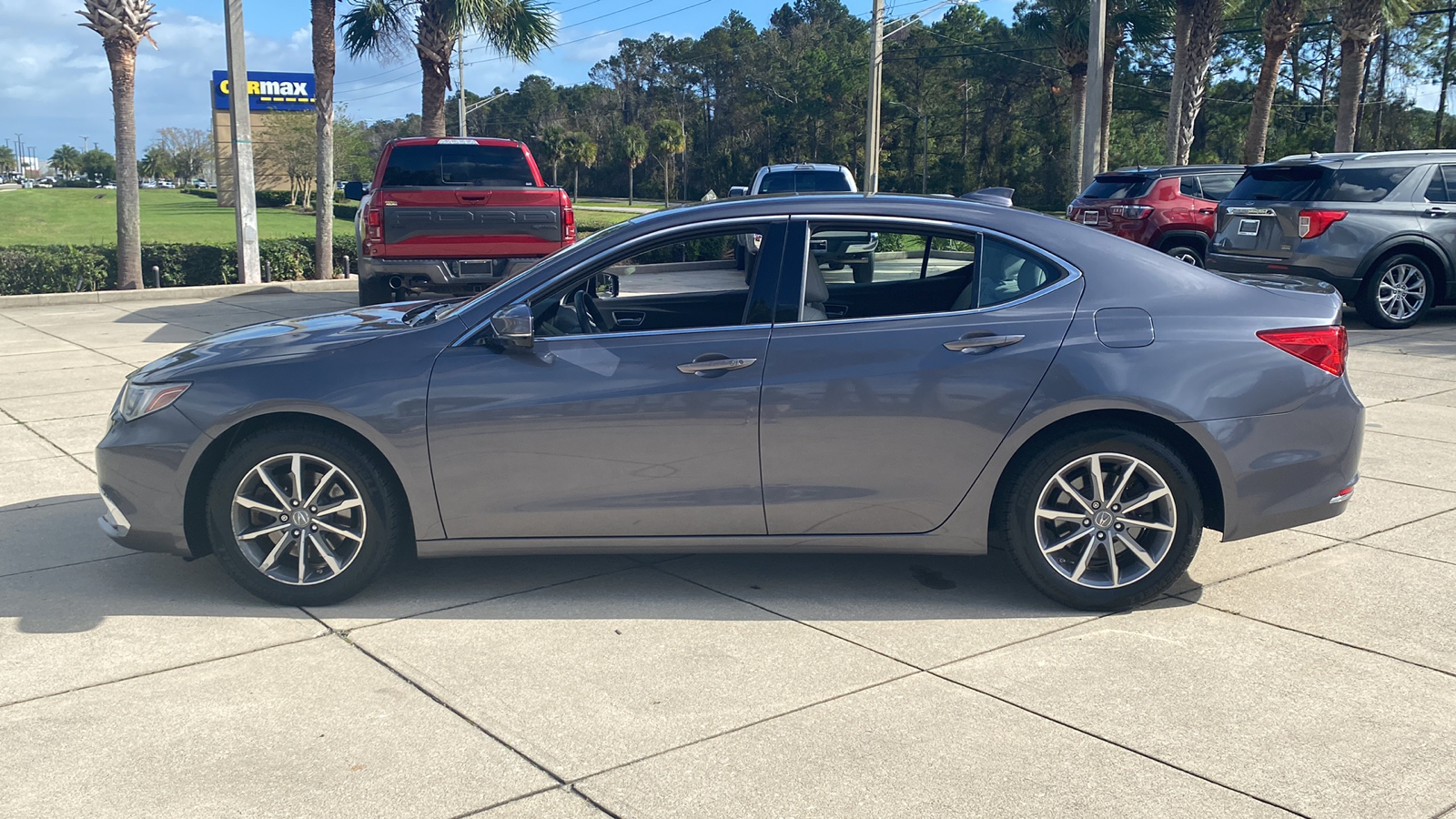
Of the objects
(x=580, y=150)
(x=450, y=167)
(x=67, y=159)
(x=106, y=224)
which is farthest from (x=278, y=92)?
(x=67, y=159)

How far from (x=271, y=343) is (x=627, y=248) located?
1.47 m

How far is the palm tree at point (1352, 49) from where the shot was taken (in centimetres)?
2377

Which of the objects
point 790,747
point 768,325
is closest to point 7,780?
point 790,747

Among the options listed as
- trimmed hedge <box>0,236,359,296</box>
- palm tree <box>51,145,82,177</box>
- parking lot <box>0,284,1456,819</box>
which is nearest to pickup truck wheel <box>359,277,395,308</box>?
parking lot <box>0,284,1456,819</box>

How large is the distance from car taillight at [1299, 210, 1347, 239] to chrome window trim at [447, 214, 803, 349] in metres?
9.84

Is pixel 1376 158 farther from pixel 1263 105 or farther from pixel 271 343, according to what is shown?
pixel 1263 105

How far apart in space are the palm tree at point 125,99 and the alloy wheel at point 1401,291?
676 inches

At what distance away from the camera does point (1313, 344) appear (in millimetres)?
4516

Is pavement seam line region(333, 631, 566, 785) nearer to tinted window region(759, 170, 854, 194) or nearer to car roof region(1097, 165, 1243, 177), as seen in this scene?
tinted window region(759, 170, 854, 194)

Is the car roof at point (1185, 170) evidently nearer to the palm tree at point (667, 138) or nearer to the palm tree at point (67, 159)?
the palm tree at point (667, 138)

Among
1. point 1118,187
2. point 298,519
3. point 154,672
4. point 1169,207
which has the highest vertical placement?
point 1118,187

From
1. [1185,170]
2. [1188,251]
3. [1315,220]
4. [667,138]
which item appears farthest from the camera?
[667,138]

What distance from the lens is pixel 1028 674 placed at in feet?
13.0

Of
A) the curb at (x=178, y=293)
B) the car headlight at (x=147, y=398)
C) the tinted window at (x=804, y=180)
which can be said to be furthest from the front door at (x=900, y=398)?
the curb at (x=178, y=293)
